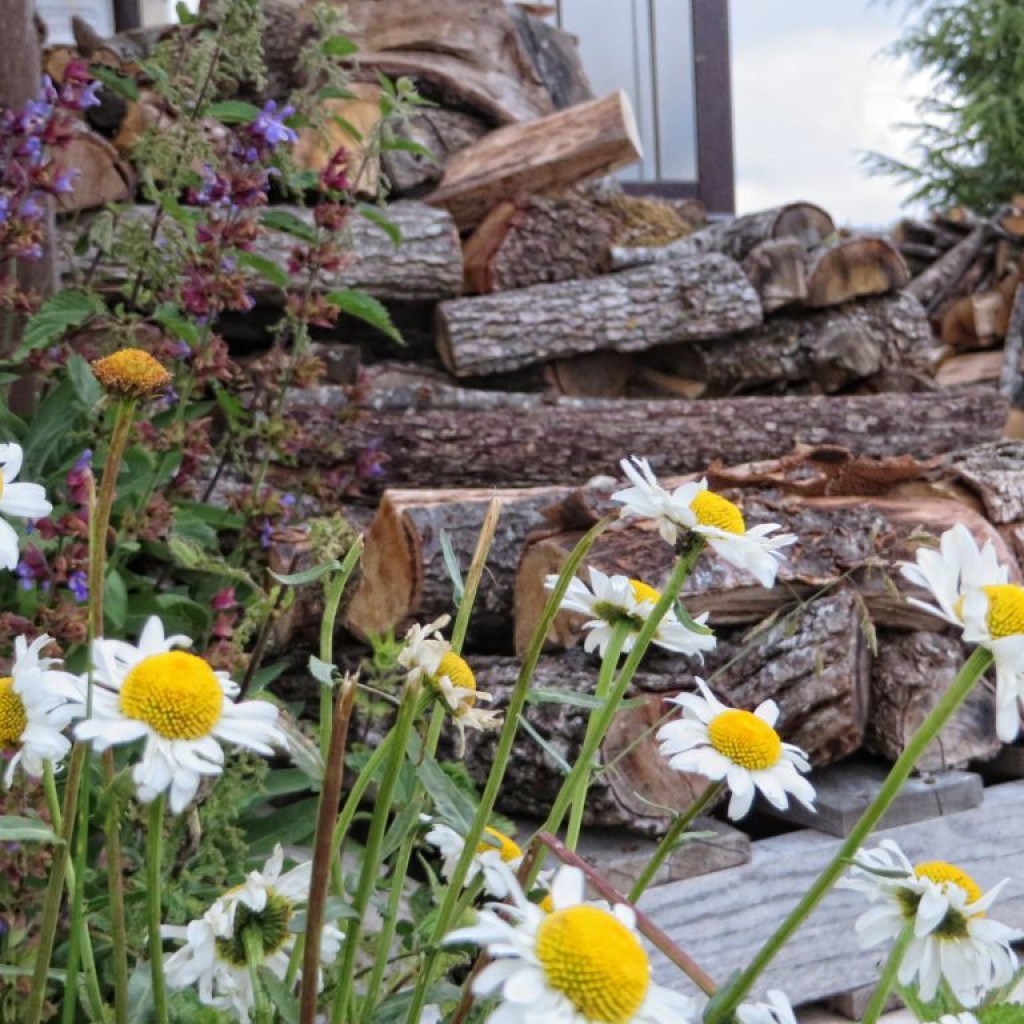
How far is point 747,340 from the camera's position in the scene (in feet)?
12.6

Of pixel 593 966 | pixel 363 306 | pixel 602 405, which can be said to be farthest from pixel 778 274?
pixel 593 966

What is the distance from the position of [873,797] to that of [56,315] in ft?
4.74

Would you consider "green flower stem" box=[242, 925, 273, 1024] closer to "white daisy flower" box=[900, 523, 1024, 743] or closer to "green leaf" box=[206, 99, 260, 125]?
"white daisy flower" box=[900, 523, 1024, 743]

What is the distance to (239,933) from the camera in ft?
2.02

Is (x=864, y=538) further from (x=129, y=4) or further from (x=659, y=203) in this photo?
(x=129, y=4)

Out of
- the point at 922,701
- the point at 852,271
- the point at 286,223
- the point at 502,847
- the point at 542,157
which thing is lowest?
the point at 922,701

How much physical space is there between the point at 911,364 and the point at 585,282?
1.17 metres

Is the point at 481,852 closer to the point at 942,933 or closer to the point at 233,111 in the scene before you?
the point at 942,933

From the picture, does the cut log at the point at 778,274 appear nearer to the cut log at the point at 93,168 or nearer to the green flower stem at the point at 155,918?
the cut log at the point at 93,168

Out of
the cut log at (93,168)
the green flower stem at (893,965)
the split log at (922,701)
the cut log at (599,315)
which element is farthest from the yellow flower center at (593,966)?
the cut log at (599,315)

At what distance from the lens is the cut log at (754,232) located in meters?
4.05

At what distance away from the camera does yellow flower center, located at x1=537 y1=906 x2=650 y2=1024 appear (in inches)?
16.1

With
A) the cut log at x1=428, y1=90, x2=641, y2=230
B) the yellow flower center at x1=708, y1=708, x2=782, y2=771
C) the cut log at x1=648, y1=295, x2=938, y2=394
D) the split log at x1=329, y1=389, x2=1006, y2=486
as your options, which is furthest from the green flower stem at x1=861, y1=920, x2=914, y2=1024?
the cut log at x1=648, y1=295, x2=938, y2=394

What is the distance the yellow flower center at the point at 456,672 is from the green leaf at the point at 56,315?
45.2 inches
